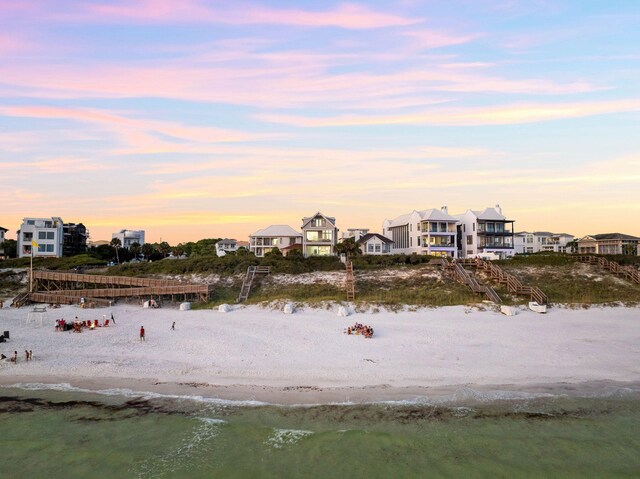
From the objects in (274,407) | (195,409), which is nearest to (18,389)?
(195,409)

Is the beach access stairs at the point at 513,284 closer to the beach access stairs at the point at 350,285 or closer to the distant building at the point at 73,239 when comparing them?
the beach access stairs at the point at 350,285

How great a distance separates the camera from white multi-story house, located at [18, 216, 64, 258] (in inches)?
3617

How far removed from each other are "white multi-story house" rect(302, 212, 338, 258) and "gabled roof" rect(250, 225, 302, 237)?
7323 millimetres

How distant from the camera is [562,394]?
21.5 m

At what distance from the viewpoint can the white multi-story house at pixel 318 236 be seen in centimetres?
7331

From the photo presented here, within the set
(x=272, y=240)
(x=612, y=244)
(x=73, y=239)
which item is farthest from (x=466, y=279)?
(x=73, y=239)

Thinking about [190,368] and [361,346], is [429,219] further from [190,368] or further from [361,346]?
[190,368]

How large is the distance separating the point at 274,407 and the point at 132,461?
6.30 meters

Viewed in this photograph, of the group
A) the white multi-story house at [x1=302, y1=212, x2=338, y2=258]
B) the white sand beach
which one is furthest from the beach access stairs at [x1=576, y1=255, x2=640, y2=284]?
the white multi-story house at [x1=302, y1=212, x2=338, y2=258]

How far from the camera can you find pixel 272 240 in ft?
262

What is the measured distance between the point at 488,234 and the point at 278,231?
3679 cm

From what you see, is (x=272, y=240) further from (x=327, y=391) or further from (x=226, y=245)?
(x=327, y=391)

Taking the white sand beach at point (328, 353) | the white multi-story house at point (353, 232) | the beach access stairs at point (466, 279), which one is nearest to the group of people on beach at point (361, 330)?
the white sand beach at point (328, 353)

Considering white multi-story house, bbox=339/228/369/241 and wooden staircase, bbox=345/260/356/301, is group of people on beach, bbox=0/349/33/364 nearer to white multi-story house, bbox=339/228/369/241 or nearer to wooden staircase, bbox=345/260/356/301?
wooden staircase, bbox=345/260/356/301
